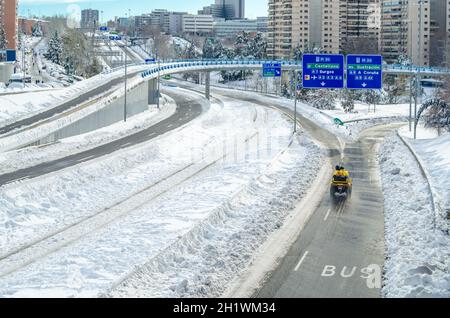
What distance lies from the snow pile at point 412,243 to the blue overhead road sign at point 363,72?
14958mm

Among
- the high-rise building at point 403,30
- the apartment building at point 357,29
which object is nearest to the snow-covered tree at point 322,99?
the apartment building at point 357,29

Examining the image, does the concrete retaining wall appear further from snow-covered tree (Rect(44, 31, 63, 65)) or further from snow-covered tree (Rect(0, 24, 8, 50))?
snow-covered tree (Rect(44, 31, 63, 65))

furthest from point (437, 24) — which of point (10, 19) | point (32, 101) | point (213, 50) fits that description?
point (32, 101)

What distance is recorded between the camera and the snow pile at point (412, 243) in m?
18.6

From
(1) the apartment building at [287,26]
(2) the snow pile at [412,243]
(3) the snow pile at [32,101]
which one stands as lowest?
(2) the snow pile at [412,243]

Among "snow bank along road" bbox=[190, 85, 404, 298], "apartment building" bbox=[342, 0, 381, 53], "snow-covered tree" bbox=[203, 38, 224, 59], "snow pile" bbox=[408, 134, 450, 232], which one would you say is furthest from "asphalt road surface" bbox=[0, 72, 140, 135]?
"snow-covered tree" bbox=[203, 38, 224, 59]

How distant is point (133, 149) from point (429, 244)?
32.3 m

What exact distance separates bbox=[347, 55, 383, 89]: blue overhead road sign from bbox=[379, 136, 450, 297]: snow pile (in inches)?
589

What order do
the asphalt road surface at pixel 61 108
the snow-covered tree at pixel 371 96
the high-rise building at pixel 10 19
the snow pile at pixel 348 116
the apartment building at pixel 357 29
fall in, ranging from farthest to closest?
1. the high-rise building at pixel 10 19
2. the apartment building at pixel 357 29
3. the snow-covered tree at pixel 371 96
4. the snow pile at pixel 348 116
5. the asphalt road surface at pixel 61 108

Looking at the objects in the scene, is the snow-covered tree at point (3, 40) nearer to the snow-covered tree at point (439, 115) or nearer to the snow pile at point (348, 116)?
the snow pile at point (348, 116)

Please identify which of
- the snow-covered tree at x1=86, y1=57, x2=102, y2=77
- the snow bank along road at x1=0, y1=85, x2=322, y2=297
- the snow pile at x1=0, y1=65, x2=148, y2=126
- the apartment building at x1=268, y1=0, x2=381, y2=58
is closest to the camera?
the snow bank along road at x1=0, y1=85, x2=322, y2=297

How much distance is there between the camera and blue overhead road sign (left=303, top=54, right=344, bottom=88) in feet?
178
